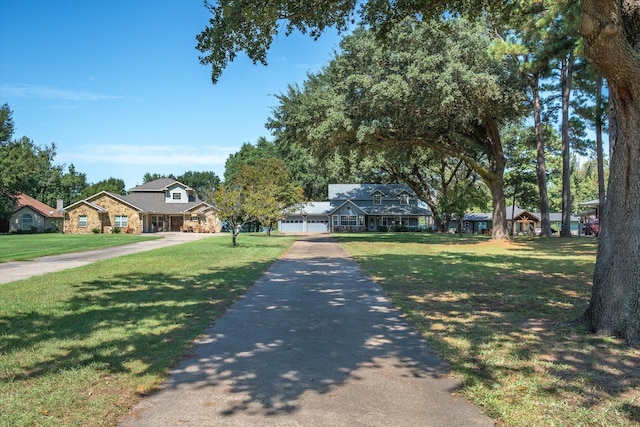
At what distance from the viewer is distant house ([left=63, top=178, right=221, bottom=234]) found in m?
49.4

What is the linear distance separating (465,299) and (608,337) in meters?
3.33

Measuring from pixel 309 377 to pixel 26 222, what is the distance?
61.6 meters

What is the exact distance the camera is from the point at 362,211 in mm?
61000

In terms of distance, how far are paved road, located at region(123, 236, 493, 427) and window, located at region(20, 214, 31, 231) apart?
5780cm

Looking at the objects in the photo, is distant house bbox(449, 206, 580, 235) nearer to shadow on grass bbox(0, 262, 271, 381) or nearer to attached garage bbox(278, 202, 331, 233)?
attached garage bbox(278, 202, 331, 233)

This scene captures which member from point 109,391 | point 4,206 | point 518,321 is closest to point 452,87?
point 518,321

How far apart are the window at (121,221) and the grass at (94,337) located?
41.3 metres

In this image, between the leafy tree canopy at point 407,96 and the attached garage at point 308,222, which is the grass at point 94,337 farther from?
the attached garage at point 308,222

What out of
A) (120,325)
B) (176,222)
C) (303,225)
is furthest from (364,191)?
(120,325)

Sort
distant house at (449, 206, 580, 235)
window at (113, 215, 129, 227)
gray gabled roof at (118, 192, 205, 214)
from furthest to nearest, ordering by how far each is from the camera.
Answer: distant house at (449, 206, 580, 235) → gray gabled roof at (118, 192, 205, 214) → window at (113, 215, 129, 227)

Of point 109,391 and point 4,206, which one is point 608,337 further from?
point 4,206

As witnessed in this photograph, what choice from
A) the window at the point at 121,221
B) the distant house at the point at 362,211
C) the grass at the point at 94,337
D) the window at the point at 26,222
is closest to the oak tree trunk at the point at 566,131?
the grass at the point at 94,337

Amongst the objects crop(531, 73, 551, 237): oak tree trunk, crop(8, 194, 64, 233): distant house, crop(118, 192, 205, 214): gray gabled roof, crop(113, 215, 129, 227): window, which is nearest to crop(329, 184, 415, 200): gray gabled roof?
crop(118, 192, 205, 214): gray gabled roof

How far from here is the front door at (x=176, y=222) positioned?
56031 millimetres
